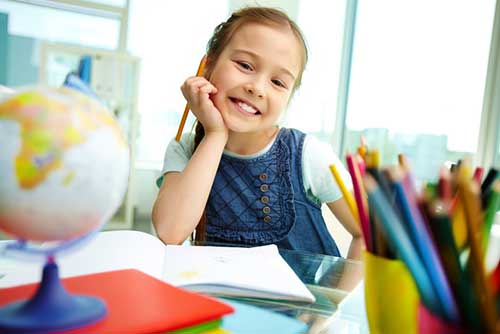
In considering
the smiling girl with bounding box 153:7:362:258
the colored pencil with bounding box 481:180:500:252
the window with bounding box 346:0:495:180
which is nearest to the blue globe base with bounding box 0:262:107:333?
the colored pencil with bounding box 481:180:500:252

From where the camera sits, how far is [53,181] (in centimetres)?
25

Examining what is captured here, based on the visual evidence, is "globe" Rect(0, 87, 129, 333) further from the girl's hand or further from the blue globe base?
the girl's hand

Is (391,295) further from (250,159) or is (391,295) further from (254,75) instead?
(250,159)

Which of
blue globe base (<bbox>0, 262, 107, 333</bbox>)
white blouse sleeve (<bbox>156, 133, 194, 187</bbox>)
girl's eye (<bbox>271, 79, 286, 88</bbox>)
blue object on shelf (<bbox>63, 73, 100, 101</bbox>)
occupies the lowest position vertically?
white blouse sleeve (<bbox>156, 133, 194, 187</bbox>)

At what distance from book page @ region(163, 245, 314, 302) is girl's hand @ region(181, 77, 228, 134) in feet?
0.86

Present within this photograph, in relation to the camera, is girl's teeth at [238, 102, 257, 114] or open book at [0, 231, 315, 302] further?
girl's teeth at [238, 102, 257, 114]

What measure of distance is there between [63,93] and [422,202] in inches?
8.3

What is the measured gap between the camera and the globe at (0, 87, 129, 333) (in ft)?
0.81

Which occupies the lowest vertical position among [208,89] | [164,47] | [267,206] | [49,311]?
[267,206]

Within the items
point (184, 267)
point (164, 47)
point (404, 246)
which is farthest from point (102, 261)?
point (164, 47)

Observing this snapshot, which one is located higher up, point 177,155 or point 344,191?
point 344,191

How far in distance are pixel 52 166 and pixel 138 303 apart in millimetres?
115

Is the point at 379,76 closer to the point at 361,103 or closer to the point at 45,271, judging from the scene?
the point at 361,103

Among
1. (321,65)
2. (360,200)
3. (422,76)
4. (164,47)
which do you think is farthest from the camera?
(321,65)
